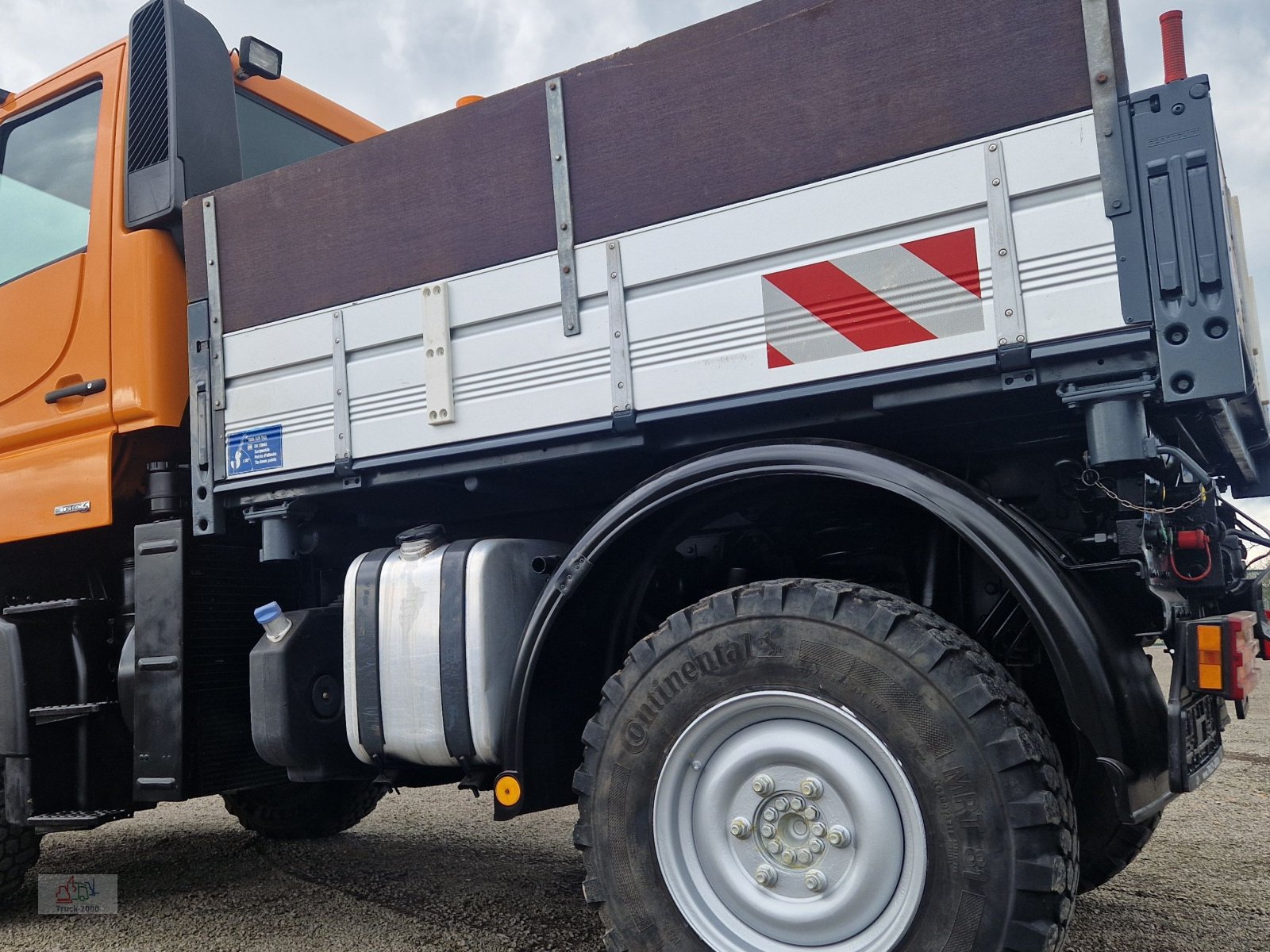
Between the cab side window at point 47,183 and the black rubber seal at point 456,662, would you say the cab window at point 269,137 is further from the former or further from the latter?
the black rubber seal at point 456,662

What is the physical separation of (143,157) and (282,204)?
0.87m

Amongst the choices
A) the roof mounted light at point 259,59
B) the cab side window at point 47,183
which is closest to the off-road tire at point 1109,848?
the cab side window at point 47,183

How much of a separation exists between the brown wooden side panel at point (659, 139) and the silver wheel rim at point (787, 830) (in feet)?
4.53

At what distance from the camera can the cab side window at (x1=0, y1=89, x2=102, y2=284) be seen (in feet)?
14.1

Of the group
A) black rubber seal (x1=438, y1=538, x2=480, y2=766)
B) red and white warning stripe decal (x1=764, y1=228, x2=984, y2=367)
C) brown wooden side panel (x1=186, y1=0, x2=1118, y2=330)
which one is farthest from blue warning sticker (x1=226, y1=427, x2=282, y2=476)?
red and white warning stripe decal (x1=764, y1=228, x2=984, y2=367)

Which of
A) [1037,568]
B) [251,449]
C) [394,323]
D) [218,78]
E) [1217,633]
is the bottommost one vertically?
[1217,633]

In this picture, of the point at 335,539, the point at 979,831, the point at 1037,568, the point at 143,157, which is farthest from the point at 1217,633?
the point at 143,157

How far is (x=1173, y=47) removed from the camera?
2.44m

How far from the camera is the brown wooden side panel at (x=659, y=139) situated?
2551mm

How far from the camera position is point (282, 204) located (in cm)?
369

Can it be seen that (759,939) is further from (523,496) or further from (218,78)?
(218,78)

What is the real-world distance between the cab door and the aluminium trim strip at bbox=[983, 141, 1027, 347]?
3.22 m

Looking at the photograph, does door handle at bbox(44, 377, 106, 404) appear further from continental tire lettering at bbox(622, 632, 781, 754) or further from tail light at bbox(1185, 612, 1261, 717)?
tail light at bbox(1185, 612, 1261, 717)

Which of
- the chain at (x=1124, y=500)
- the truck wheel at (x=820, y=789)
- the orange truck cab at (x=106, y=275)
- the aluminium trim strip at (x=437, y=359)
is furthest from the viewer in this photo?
the orange truck cab at (x=106, y=275)
